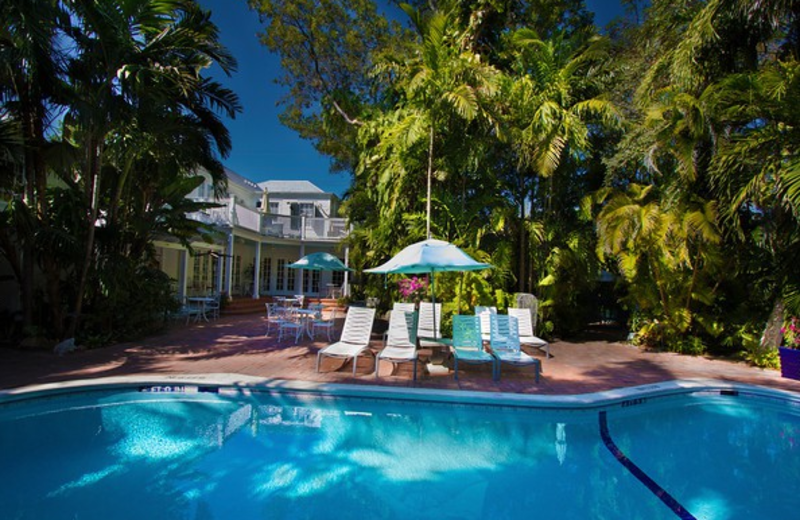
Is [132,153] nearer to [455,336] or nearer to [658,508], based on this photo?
[455,336]

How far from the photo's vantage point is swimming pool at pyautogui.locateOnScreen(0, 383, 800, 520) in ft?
12.2

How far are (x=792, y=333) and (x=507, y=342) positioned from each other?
18.8 ft

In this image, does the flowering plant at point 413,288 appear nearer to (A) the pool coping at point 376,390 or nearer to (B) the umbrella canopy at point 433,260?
(B) the umbrella canopy at point 433,260

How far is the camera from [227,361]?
8.04m

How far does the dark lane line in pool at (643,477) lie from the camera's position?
366 centimetres

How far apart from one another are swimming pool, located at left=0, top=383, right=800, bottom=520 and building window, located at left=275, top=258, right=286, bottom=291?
19.5 meters

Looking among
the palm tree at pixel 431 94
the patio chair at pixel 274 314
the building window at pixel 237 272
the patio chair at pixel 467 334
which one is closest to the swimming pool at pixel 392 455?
the patio chair at pixel 467 334

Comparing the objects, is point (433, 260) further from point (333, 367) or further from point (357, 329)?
point (333, 367)

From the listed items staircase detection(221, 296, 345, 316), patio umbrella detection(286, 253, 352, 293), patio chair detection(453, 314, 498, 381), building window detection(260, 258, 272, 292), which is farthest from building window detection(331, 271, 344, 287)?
patio chair detection(453, 314, 498, 381)

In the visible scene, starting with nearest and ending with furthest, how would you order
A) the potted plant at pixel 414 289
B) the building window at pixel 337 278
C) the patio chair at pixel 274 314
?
1. the potted plant at pixel 414 289
2. the patio chair at pixel 274 314
3. the building window at pixel 337 278

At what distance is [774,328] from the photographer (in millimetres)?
8328

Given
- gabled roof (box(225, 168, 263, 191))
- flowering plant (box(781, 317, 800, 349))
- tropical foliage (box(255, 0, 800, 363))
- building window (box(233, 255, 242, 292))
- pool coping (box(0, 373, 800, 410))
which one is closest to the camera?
pool coping (box(0, 373, 800, 410))

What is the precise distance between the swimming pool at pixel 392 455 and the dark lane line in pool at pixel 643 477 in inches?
0.9

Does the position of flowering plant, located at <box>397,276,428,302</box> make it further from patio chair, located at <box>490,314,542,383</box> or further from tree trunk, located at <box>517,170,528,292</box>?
patio chair, located at <box>490,314,542,383</box>
